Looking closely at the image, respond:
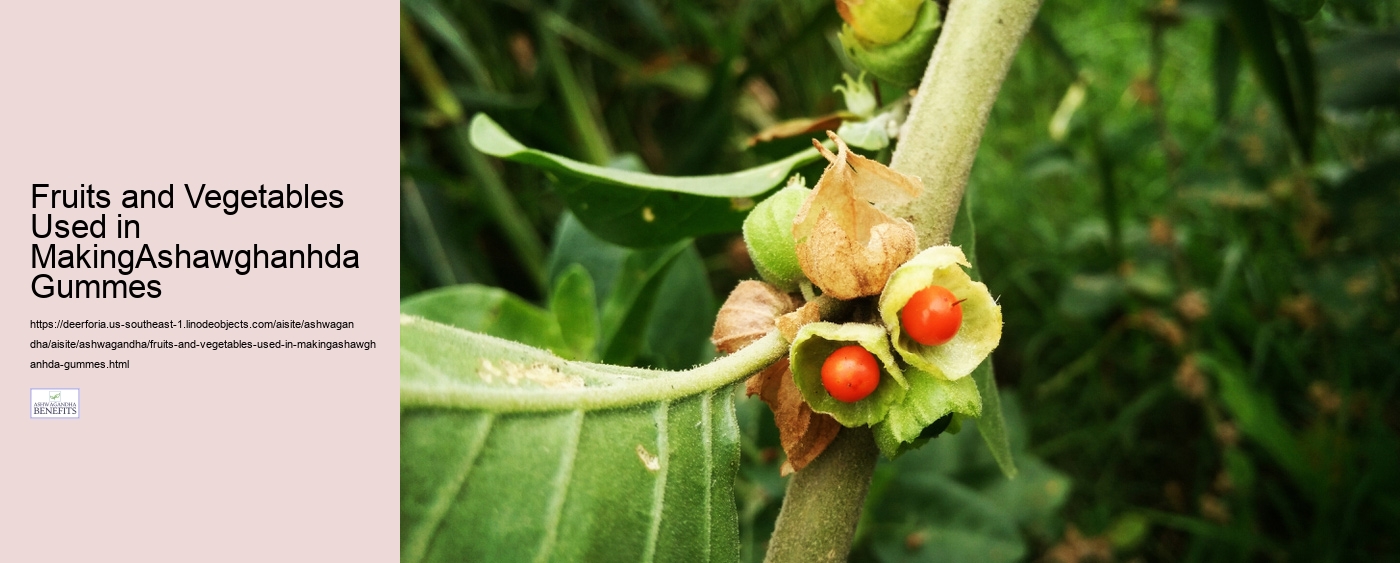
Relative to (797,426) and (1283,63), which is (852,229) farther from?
(1283,63)

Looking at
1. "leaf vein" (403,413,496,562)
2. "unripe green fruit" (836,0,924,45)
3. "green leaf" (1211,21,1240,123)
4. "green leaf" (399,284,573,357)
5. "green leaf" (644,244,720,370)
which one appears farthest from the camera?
"green leaf" (1211,21,1240,123)

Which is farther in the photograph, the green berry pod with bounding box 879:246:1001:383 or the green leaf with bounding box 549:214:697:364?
the green leaf with bounding box 549:214:697:364

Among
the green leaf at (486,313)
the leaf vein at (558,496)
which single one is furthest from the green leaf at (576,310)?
the leaf vein at (558,496)

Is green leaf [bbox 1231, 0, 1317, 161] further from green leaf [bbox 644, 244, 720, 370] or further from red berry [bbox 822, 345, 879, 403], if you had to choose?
red berry [bbox 822, 345, 879, 403]

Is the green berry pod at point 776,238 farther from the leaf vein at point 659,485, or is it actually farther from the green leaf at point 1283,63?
the green leaf at point 1283,63

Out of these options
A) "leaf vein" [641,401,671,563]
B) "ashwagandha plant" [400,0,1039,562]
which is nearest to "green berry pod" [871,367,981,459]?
"ashwagandha plant" [400,0,1039,562]
